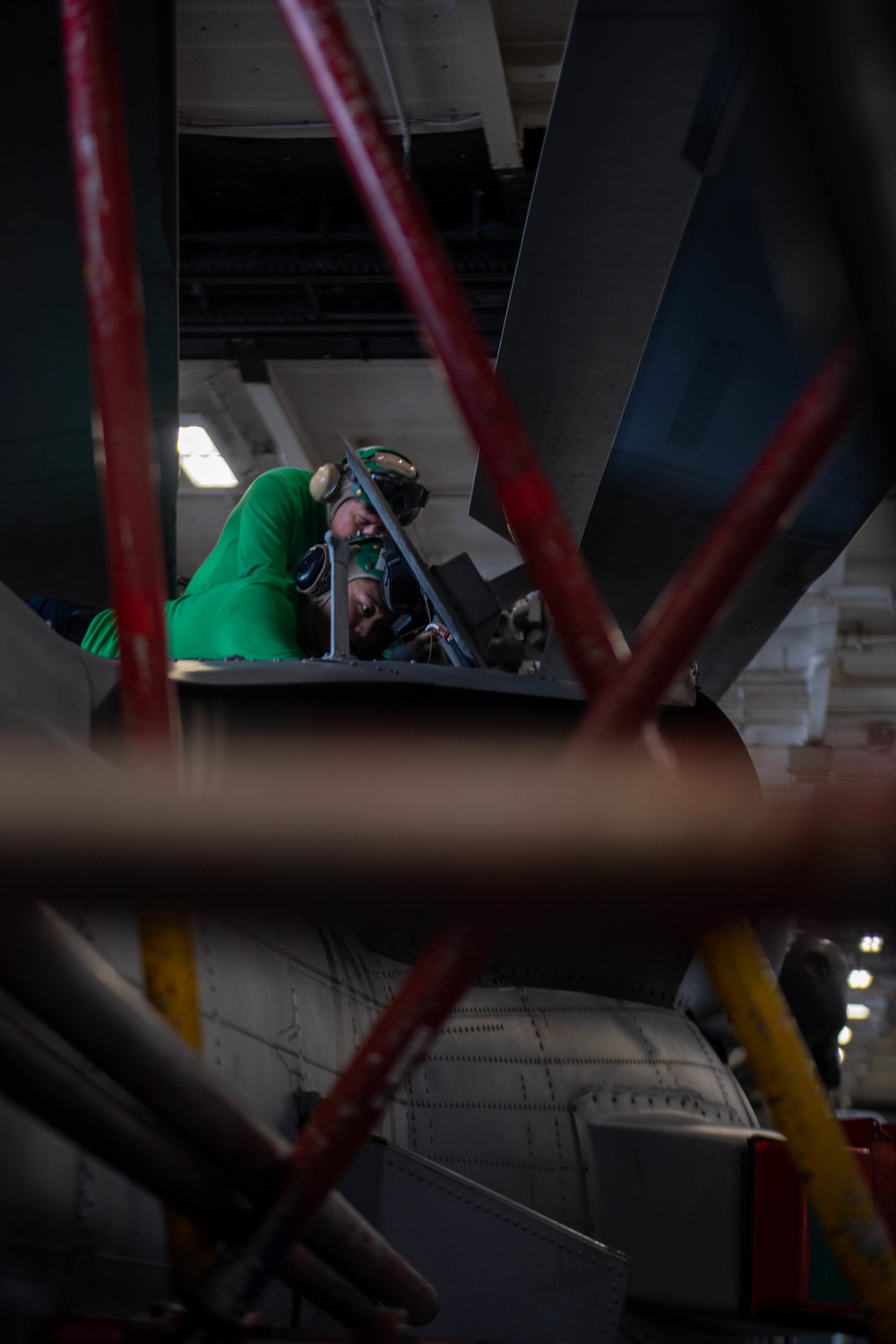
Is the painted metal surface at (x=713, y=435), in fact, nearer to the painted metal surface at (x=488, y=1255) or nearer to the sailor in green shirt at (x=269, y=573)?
the sailor in green shirt at (x=269, y=573)

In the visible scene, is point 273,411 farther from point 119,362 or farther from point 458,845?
point 458,845

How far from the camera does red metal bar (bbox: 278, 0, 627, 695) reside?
136 cm

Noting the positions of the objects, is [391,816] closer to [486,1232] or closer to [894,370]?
[894,370]

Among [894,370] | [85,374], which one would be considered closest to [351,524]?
[85,374]

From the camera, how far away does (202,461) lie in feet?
34.4

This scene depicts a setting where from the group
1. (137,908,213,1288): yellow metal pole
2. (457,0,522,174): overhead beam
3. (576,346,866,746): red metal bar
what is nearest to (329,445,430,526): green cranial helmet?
(457,0,522,174): overhead beam

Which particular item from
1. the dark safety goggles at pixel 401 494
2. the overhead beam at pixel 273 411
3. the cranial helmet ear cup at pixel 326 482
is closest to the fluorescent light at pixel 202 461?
the overhead beam at pixel 273 411

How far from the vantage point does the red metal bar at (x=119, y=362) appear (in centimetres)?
144

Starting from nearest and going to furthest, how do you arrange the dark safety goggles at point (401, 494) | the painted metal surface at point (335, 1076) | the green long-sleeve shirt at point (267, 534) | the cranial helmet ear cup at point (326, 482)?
the painted metal surface at point (335, 1076), the green long-sleeve shirt at point (267, 534), the cranial helmet ear cup at point (326, 482), the dark safety goggles at point (401, 494)

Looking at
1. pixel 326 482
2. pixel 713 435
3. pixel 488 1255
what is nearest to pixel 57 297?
pixel 326 482

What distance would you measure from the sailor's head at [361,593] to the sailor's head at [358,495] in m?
0.09

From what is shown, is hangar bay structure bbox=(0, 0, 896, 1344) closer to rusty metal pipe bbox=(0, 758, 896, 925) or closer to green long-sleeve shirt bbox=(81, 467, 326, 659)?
rusty metal pipe bbox=(0, 758, 896, 925)

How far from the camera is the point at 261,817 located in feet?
2.37

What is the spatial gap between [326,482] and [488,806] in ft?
12.9
